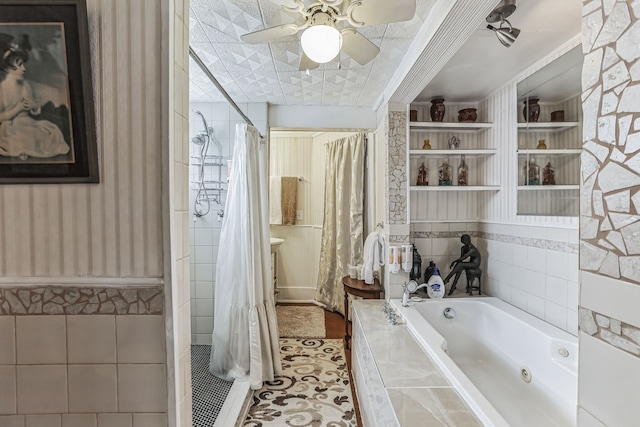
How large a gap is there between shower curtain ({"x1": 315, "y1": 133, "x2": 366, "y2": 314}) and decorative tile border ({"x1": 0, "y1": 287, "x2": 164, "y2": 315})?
2627mm

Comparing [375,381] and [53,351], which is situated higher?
[53,351]

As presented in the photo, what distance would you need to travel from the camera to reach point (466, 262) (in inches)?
103

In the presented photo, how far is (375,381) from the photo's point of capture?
152 centimetres

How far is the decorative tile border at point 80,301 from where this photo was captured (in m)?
0.85

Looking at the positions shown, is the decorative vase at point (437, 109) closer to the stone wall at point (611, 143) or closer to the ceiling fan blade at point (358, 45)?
the ceiling fan blade at point (358, 45)

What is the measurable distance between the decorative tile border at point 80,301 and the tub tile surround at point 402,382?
3.13 feet

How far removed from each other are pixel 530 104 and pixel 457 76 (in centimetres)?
56

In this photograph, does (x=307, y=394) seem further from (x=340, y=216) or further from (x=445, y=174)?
(x=445, y=174)

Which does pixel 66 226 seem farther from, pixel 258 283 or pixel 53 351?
pixel 258 283

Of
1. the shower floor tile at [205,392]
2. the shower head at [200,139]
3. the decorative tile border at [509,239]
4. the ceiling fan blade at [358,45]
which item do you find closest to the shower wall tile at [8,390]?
the shower floor tile at [205,392]

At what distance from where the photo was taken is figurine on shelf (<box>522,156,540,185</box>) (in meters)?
2.19

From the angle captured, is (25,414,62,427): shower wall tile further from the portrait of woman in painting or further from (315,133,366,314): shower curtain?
(315,133,366,314): shower curtain

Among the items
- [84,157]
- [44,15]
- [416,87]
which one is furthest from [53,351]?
[416,87]

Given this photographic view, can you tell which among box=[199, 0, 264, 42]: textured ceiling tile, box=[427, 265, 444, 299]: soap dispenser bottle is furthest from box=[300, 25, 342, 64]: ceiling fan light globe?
box=[427, 265, 444, 299]: soap dispenser bottle
